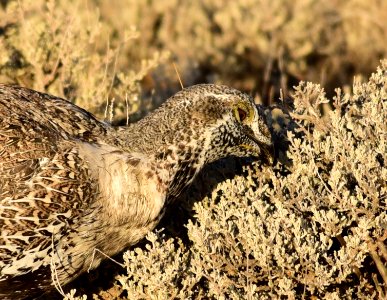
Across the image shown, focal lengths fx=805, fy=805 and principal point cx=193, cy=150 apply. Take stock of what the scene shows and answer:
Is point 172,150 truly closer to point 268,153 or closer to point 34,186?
point 268,153

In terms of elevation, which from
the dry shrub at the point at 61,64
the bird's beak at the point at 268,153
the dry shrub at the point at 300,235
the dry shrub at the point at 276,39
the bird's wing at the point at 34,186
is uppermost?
the dry shrub at the point at 276,39

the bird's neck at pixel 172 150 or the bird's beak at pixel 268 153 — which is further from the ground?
the bird's beak at pixel 268 153

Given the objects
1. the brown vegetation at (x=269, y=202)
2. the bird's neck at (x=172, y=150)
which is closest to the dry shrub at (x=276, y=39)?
the brown vegetation at (x=269, y=202)

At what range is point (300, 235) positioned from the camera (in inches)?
139

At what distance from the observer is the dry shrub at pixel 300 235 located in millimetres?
3518

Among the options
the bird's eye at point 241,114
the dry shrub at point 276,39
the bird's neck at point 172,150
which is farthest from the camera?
Answer: the dry shrub at point 276,39

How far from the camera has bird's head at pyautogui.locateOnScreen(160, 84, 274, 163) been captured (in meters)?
3.94

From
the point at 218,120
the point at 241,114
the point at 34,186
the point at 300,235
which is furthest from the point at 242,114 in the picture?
the point at 34,186

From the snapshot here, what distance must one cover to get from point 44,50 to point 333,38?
385cm

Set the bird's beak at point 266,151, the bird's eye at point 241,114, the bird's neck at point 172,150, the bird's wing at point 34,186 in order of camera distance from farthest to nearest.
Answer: the bird's beak at point 266,151 → the bird's eye at point 241,114 → the bird's neck at point 172,150 → the bird's wing at point 34,186

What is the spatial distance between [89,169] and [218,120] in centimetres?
70

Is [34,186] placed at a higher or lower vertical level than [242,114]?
lower

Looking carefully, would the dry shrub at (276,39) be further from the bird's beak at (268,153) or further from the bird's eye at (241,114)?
the bird's eye at (241,114)

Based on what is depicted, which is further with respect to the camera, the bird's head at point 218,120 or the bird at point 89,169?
the bird's head at point 218,120
